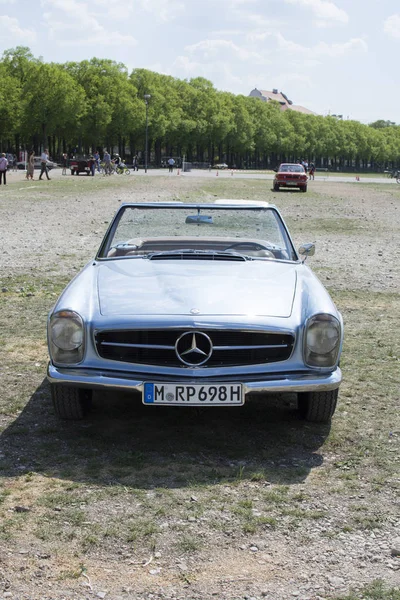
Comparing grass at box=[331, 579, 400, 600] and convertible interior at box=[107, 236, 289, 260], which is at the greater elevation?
convertible interior at box=[107, 236, 289, 260]

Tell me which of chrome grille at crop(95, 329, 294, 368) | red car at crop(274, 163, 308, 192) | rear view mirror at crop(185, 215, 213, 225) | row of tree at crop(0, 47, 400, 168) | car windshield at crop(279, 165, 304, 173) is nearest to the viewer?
chrome grille at crop(95, 329, 294, 368)

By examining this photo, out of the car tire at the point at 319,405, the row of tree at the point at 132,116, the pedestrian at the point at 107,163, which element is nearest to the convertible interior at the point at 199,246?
→ the car tire at the point at 319,405

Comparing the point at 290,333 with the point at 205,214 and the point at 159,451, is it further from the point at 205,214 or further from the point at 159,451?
the point at 205,214

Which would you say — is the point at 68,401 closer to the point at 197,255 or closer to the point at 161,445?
the point at 161,445

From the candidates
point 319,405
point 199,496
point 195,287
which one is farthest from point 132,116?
point 199,496

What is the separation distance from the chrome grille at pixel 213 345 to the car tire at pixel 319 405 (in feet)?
1.52

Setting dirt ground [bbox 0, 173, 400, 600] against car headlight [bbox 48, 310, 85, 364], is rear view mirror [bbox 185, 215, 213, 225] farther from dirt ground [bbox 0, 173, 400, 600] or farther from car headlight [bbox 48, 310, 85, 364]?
car headlight [bbox 48, 310, 85, 364]

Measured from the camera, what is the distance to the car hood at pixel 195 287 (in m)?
4.97

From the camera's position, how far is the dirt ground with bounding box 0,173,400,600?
3.32 metres

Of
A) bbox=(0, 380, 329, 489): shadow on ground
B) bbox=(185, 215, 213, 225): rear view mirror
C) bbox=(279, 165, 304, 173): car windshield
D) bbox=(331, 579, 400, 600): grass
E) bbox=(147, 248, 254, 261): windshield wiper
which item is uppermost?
bbox=(185, 215, 213, 225): rear view mirror

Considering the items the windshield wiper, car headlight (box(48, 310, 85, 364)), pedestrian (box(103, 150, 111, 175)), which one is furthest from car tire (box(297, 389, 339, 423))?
pedestrian (box(103, 150, 111, 175))

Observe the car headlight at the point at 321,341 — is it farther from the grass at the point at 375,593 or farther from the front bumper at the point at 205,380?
the grass at the point at 375,593

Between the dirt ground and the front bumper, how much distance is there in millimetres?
382

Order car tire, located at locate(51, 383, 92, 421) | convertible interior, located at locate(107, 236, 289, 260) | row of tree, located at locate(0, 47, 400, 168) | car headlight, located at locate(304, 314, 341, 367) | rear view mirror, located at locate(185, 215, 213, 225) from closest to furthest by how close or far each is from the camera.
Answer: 1. car headlight, located at locate(304, 314, 341, 367)
2. car tire, located at locate(51, 383, 92, 421)
3. convertible interior, located at locate(107, 236, 289, 260)
4. rear view mirror, located at locate(185, 215, 213, 225)
5. row of tree, located at locate(0, 47, 400, 168)
